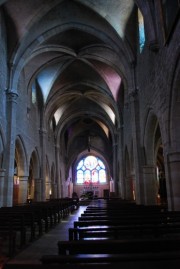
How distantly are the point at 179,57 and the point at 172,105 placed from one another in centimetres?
170

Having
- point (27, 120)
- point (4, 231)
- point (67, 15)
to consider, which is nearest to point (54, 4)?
point (67, 15)

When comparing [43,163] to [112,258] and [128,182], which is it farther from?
[112,258]

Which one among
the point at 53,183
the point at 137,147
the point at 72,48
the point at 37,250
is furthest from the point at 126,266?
the point at 53,183

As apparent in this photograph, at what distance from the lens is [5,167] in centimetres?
1476

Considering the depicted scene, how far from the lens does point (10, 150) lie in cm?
1519

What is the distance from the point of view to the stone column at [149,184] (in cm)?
1428

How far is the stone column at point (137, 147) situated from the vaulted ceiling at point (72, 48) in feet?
4.54

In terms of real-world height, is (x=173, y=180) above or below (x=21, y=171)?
below

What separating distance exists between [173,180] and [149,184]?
5.24 m

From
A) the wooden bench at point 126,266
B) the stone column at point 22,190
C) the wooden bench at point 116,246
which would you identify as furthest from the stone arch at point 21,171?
the wooden bench at point 126,266

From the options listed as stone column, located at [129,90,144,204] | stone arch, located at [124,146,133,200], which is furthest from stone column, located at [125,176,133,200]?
stone column, located at [129,90,144,204]

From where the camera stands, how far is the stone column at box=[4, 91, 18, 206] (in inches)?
575

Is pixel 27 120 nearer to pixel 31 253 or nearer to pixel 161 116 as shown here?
pixel 161 116

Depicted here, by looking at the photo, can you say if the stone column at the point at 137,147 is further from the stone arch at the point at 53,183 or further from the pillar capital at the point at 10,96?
the stone arch at the point at 53,183
